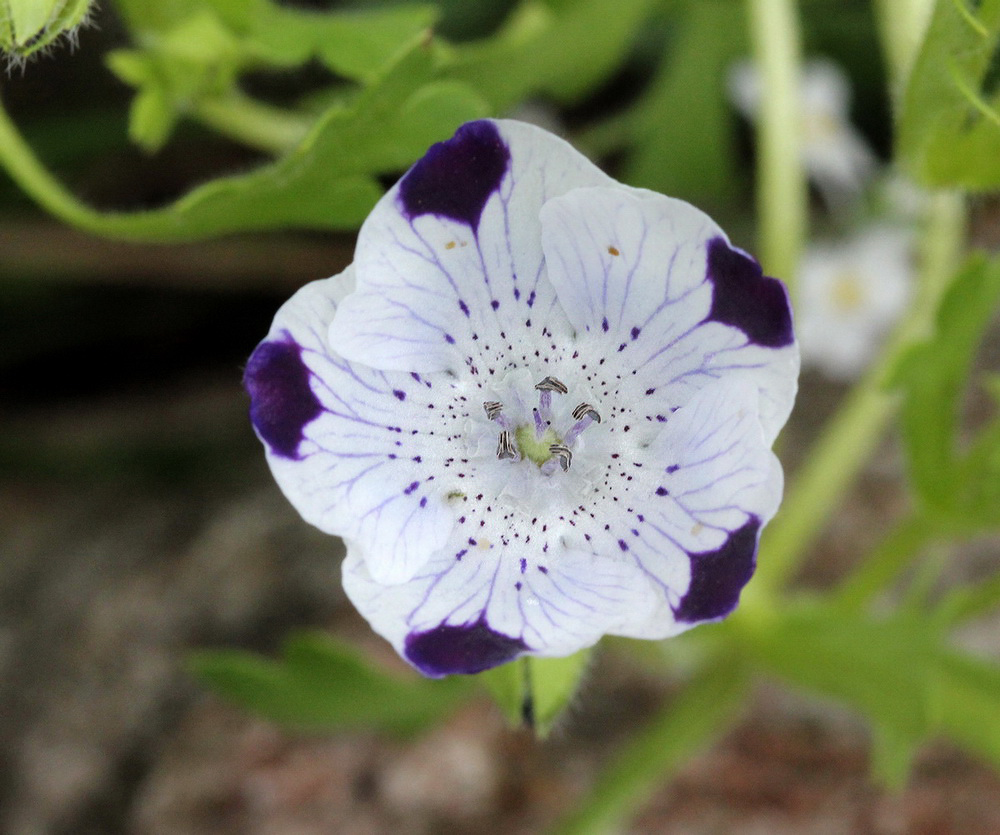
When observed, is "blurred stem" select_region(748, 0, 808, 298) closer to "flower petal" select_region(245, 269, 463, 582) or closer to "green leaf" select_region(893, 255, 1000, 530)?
"green leaf" select_region(893, 255, 1000, 530)

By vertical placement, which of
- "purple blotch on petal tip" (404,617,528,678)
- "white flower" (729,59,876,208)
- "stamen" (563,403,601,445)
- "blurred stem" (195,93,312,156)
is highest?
"blurred stem" (195,93,312,156)

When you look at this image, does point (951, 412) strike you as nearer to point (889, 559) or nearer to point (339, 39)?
point (889, 559)

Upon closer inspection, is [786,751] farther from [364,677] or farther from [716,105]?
[716,105]

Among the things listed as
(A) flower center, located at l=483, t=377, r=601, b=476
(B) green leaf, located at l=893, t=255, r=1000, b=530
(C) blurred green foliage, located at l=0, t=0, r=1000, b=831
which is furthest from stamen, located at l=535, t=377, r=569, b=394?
(B) green leaf, located at l=893, t=255, r=1000, b=530

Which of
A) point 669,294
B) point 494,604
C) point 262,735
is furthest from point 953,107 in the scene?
point 262,735

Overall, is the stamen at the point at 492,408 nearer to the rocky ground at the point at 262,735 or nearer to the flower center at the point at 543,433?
the flower center at the point at 543,433

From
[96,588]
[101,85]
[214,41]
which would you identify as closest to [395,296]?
[214,41]

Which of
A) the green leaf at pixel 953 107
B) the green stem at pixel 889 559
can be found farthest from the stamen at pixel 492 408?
the green stem at pixel 889 559
